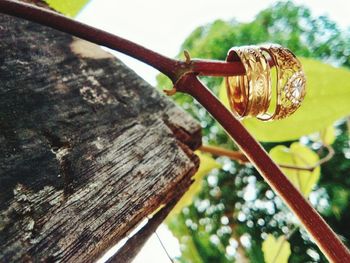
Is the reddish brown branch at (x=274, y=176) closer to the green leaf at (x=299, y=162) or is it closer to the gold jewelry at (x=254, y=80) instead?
the gold jewelry at (x=254, y=80)

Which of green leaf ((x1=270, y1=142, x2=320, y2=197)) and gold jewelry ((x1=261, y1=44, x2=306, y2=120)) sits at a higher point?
gold jewelry ((x1=261, y1=44, x2=306, y2=120))

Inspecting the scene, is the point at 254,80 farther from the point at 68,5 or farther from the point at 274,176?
the point at 68,5

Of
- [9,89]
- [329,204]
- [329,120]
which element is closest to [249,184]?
[329,204]

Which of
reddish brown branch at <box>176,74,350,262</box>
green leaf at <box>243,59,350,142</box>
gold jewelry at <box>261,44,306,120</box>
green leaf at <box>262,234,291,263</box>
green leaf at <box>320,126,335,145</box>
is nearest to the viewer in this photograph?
reddish brown branch at <box>176,74,350,262</box>

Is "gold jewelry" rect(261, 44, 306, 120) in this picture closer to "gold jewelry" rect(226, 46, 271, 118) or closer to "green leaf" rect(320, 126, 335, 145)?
"gold jewelry" rect(226, 46, 271, 118)

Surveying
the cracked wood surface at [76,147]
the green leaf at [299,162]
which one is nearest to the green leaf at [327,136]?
the green leaf at [299,162]

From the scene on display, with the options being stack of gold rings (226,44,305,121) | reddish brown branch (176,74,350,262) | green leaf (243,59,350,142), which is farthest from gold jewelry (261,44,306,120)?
green leaf (243,59,350,142)

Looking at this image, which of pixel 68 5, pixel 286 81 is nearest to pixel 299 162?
pixel 286 81
